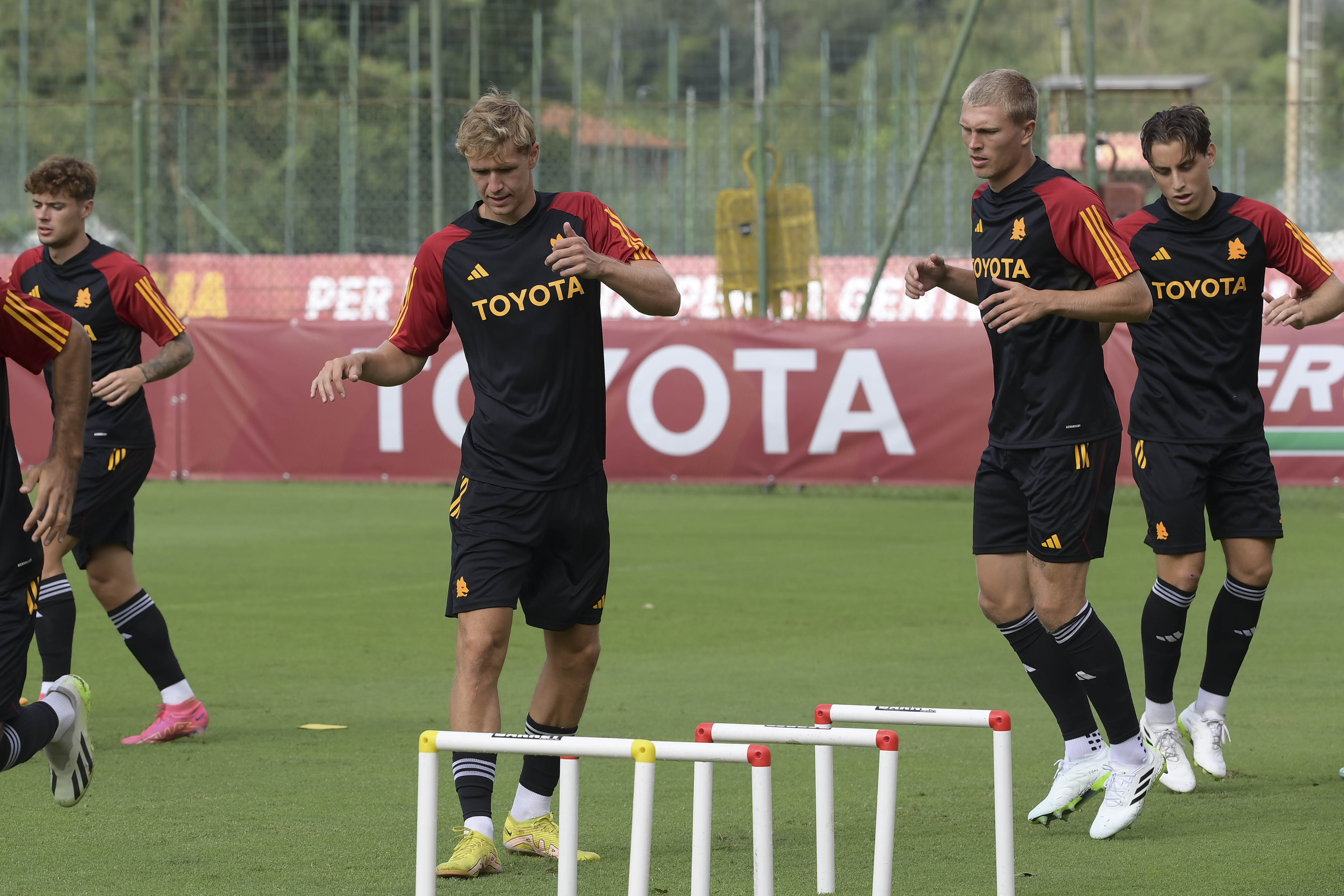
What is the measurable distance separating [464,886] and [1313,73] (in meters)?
43.7

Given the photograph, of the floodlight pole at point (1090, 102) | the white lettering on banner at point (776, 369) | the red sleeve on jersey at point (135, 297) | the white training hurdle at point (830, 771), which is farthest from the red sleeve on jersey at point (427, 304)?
the floodlight pole at point (1090, 102)

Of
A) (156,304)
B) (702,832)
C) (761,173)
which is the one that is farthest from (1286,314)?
(761,173)

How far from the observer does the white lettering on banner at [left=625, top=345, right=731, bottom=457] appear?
661 inches

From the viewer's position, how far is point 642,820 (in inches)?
152

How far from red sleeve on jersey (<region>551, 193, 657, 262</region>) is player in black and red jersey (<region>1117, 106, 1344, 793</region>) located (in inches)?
78.8

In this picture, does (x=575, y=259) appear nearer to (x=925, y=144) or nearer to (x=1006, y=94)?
(x=1006, y=94)

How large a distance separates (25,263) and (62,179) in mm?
638

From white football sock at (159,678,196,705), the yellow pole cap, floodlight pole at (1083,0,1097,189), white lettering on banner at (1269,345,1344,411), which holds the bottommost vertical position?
white football sock at (159,678,196,705)

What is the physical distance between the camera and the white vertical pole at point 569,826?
390 centimetres

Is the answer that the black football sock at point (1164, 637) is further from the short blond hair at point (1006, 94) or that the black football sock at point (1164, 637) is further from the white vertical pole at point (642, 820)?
the white vertical pole at point (642, 820)

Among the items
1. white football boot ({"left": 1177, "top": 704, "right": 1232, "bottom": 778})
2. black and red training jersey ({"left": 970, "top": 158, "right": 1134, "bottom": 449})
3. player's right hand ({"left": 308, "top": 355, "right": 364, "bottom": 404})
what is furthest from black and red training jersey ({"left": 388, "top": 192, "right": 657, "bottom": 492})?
white football boot ({"left": 1177, "top": 704, "right": 1232, "bottom": 778})

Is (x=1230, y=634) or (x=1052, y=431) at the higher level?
(x=1052, y=431)

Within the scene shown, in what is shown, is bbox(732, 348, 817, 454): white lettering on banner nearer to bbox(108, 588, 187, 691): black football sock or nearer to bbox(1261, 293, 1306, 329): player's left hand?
bbox(108, 588, 187, 691): black football sock

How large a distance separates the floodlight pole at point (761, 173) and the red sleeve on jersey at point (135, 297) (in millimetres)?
10783
